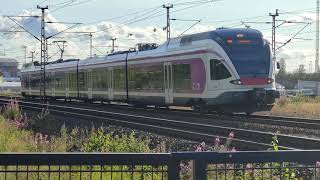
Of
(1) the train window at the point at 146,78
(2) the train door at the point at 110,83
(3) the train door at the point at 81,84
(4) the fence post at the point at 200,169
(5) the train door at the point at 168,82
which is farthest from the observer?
(3) the train door at the point at 81,84

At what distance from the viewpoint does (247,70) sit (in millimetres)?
22188

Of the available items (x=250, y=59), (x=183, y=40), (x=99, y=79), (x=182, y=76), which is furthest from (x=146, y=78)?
(x=99, y=79)

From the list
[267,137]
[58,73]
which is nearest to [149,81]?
[267,137]

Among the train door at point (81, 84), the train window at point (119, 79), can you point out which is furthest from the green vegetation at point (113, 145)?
the train door at point (81, 84)

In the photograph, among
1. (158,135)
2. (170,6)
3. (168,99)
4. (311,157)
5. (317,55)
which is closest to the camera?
(311,157)

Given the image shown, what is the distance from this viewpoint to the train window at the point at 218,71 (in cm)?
2200

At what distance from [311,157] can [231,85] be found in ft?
60.0

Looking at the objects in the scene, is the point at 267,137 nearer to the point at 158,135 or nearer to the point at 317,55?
the point at 158,135

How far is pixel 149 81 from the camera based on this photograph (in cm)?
2700

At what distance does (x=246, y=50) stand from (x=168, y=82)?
4203 mm

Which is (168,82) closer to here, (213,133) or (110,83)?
(110,83)

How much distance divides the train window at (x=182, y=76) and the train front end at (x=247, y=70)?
2.00 meters

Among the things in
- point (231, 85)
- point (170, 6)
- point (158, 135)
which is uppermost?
point (170, 6)

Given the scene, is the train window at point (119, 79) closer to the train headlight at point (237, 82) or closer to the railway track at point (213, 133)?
the railway track at point (213, 133)
